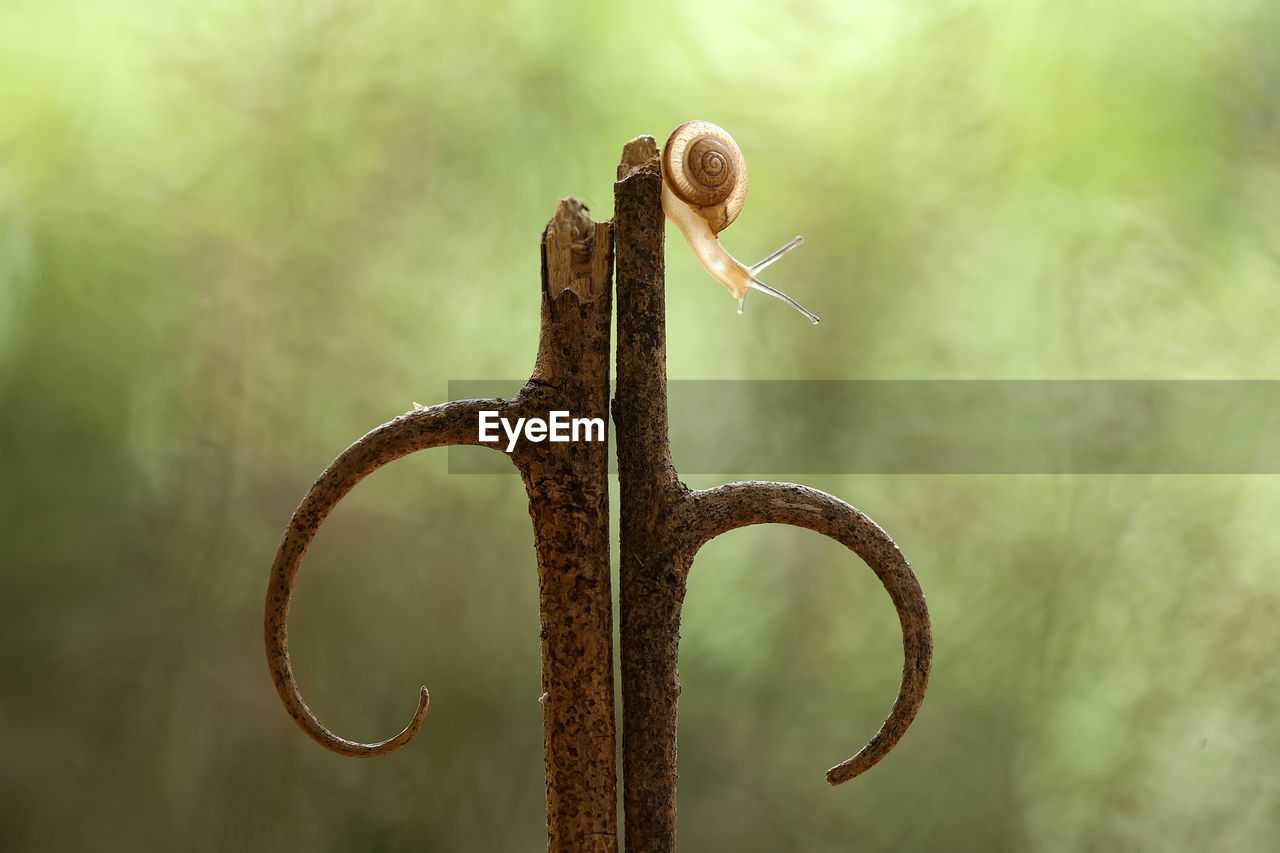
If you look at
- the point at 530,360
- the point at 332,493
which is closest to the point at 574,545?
the point at 332,493

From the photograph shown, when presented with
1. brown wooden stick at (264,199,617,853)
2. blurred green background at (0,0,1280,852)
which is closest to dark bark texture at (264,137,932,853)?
brown wooden stick at (264,199,617,853)

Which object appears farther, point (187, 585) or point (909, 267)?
point (909, 267)

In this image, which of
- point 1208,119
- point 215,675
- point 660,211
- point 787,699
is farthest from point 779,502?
point 1208,119

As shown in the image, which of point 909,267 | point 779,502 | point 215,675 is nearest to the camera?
point 779,502

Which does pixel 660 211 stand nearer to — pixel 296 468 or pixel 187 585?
pixel 296 468

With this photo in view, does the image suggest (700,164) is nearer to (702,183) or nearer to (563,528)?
(702,183)

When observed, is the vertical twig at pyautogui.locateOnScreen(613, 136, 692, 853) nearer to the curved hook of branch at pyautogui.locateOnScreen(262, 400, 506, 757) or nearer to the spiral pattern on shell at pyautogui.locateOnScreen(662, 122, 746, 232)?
the spiral pattern on shell at pyautogui.locateOnScreen(662, 122, 746, 232)

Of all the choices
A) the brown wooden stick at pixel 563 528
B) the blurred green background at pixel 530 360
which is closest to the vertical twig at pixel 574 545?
the brown wooden stick at pixel 563 528
